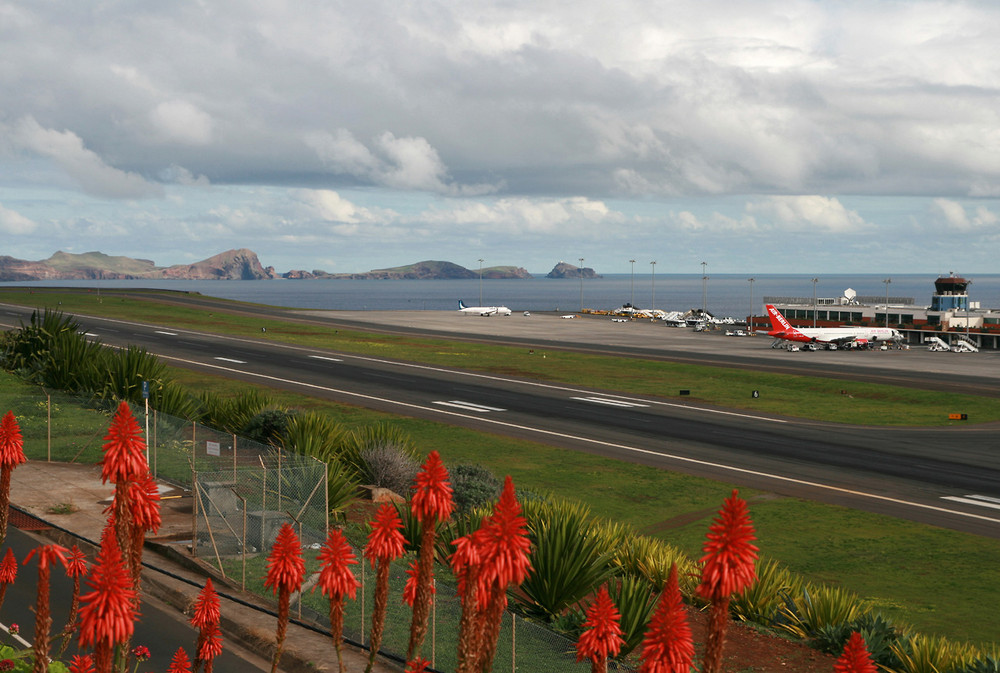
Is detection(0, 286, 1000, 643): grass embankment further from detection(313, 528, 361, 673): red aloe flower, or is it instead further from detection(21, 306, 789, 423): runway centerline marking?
detection(313, 528, 361, 673): red aloe flower

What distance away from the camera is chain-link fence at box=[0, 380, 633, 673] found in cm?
1556

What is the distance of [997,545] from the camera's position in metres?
29.0

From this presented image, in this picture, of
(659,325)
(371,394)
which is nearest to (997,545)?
(371,394)

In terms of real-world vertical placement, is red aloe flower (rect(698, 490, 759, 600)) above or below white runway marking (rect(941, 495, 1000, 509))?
above

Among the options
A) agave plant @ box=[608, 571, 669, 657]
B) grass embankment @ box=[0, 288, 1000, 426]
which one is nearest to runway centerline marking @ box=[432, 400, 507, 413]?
grass embankment @ box=[0, 288, 1000, 426]

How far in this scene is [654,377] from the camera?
74062mm

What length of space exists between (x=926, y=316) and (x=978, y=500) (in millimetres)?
104003

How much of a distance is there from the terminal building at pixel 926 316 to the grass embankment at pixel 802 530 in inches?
3797

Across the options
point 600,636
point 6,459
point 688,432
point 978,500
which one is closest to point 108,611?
point 600,636

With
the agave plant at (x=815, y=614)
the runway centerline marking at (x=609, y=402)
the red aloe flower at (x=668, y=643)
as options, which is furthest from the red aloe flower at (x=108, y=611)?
the runway centerline marking at (x=609, y=402)

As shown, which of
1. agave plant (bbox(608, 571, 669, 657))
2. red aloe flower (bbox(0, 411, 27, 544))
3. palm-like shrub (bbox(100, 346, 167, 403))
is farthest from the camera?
palm-like shrub (bbox(100, 346, 167, 403))

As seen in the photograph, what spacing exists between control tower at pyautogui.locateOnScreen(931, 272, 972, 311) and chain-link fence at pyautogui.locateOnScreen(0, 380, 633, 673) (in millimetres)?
122694

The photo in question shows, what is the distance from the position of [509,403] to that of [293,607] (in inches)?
1527

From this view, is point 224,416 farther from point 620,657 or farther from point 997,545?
point 997,545
